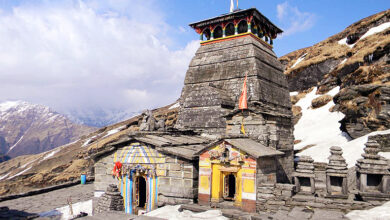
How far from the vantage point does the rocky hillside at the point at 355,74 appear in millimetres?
25781

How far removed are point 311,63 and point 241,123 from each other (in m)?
38.3

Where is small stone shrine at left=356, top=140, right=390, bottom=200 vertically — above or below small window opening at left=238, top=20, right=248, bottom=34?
below

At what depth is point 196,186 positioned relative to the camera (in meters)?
15.3

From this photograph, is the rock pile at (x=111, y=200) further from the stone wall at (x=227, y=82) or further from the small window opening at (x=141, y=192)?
the stone wall at (x=227, y=82)

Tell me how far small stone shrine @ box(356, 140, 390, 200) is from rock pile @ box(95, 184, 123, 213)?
38.4 ft

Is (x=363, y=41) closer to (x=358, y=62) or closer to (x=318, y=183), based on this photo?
(x=358, y=62)

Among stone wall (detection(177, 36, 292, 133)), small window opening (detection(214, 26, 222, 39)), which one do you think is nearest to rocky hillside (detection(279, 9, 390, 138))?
stone wall (detection(177, 36, 292, 133))

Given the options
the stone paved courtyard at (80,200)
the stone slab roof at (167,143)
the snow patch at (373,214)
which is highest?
the stone slab roof at (167,143)

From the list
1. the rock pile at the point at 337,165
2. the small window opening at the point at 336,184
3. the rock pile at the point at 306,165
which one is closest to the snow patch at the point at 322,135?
the small window opening at the point at 336,184

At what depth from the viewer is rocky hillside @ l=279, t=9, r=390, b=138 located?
84.6 feet

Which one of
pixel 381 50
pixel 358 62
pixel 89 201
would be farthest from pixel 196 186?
pixel 358 62

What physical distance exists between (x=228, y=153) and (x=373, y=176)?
6.45m

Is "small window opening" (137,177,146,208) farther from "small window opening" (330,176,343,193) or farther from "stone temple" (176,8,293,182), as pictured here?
"small window opening" (330,176,343,193)

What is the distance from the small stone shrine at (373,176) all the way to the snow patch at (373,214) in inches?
27.8
